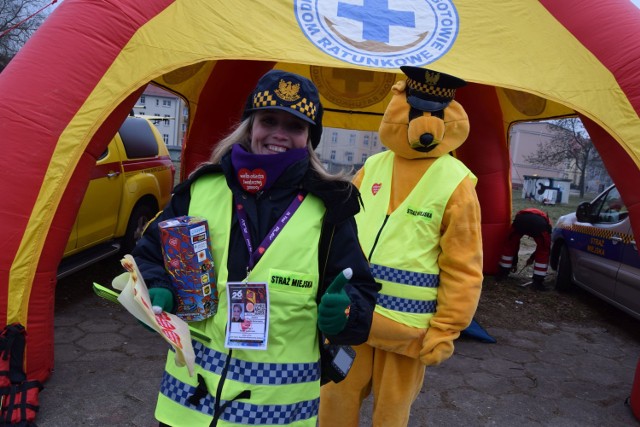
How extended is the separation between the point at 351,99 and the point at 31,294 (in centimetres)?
593

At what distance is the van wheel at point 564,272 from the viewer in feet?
24.2

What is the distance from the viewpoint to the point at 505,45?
13.4 feet

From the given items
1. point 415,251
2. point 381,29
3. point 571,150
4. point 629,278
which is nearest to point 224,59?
point 381,29

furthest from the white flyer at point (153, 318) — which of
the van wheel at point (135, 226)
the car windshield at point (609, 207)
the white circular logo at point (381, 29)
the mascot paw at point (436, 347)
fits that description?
the car windshield at point (609, 207)

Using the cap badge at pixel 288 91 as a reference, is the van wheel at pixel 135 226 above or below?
below

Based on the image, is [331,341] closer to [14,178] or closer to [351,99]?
[14,178]

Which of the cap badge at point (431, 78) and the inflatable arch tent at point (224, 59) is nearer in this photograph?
the cap badge at point (431, 78)

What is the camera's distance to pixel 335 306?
156cm

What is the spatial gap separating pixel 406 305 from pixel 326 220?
95 centimetres

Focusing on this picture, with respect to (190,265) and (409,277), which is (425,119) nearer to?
(409,277)

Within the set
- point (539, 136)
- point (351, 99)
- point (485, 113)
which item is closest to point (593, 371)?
point (485, 113)

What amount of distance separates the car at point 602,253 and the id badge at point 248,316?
16.4ft

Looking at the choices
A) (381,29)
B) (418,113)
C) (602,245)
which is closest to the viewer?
(418,113)

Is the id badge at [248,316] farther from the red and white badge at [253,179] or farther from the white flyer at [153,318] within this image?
the red and white badge at [253,179]
